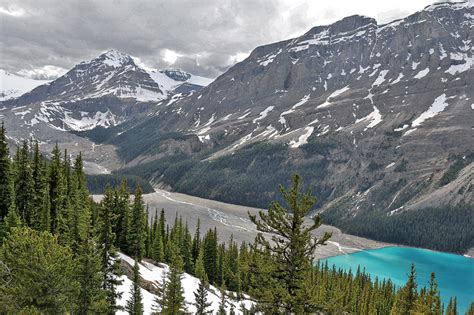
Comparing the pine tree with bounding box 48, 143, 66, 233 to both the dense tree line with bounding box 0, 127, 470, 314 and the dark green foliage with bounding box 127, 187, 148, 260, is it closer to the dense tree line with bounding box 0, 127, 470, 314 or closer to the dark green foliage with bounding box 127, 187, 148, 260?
the dense tree line with bounding box 0, 127, 470, 314

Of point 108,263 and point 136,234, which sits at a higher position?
point 108,263

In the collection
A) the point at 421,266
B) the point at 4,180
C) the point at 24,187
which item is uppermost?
the point at 4,180

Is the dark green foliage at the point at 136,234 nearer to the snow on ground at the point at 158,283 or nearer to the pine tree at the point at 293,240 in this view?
the snow on ground at the point at 158,283

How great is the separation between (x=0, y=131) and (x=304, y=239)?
4677 cm

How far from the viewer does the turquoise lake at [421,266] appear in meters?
135

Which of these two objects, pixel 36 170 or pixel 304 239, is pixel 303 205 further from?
pixel 36 170

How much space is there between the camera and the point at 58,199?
54.3 m

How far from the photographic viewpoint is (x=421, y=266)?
161 metres


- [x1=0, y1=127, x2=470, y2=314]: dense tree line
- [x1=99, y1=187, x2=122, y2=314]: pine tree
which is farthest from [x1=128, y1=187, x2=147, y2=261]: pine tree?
[x1=99, y1=187, x2=122, y2=314]: pine tree

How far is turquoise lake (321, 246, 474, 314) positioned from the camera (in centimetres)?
13481

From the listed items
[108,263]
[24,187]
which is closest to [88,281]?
[108,263]

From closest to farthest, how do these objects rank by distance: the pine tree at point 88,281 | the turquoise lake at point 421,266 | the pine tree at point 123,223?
1. the pine tree at point 88,281
2. the pine tree at point 123,223
3. the turquoise lake at point 421,266

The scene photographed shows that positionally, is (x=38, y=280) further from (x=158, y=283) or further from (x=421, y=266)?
(x=421, y=266)

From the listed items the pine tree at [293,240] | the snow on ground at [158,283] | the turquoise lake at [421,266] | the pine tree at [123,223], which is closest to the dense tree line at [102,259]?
the pine tree at [293,240]
